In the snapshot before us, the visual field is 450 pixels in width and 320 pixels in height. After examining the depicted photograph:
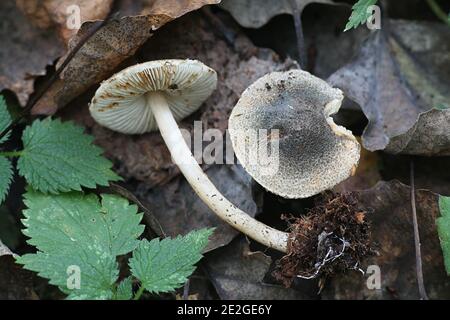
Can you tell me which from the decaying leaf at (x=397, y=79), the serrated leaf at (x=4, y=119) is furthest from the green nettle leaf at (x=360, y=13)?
the serrated leaf at (x=4, y=119)

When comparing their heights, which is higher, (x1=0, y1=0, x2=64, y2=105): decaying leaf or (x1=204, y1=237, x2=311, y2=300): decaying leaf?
(x1=0, y1=0, x2=64, y2=105): decaying leaf

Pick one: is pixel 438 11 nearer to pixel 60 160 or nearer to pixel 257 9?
pixel 257 9

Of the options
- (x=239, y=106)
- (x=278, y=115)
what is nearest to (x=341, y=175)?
(x=278, y=115)

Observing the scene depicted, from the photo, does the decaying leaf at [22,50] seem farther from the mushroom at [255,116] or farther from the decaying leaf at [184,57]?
the mushroom at [255,116]

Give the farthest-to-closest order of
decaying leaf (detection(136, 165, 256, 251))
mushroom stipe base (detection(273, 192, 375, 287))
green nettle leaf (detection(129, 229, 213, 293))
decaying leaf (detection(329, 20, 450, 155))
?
decaying leaf (detection(329, 20, 450, 155))
decaying leaf (detection(136, 165, 256, 251))
mushroom stipe base (detection(273, 192, 375, 287))
green nettle leaf (detection(129, 229, 213, 293))

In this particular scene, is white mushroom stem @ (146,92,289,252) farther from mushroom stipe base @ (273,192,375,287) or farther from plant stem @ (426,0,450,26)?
plant stem @ (426,0,450,26)

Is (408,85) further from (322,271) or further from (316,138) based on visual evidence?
(322,271)

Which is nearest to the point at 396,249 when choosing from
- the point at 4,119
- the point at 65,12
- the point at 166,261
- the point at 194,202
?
the point at 194,202

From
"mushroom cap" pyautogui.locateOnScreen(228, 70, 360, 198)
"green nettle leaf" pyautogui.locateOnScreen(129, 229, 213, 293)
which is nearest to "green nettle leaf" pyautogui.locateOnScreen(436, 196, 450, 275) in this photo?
"mushroom cap" pyautogui.locateOnScreen(228, 70, 360, 198)
